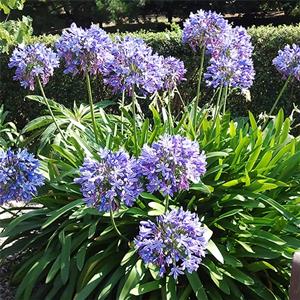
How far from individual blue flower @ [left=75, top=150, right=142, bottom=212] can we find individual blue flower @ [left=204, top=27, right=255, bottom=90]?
1120 mm

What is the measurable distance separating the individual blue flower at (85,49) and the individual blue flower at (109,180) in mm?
798

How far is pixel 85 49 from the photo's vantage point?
3201mm

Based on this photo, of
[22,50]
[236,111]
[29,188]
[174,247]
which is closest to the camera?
[174,247]

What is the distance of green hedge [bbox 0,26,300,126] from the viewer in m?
6.45

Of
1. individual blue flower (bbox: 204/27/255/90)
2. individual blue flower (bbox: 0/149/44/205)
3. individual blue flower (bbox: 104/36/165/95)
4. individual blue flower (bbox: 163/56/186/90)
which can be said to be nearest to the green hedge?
individual blue flower (bbox: 163/56/186/90)

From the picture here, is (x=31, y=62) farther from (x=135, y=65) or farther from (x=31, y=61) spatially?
(x=135, y=65)

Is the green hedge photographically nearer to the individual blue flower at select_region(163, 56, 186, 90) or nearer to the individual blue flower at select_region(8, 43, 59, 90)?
the individual blue flower at select_region(163, 56, 186, 90)

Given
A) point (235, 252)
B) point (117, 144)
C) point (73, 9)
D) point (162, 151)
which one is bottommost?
point (73, 9)

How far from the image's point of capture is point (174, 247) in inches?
97.7

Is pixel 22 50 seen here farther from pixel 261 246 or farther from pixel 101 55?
pixel 261 246

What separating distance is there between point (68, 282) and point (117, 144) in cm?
91

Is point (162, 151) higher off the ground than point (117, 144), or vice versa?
point (162, 151)

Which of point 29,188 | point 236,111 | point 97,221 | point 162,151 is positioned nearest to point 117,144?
point 97,221

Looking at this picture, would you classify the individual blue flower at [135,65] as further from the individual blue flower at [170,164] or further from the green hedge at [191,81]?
the green hedge at [191,81]
